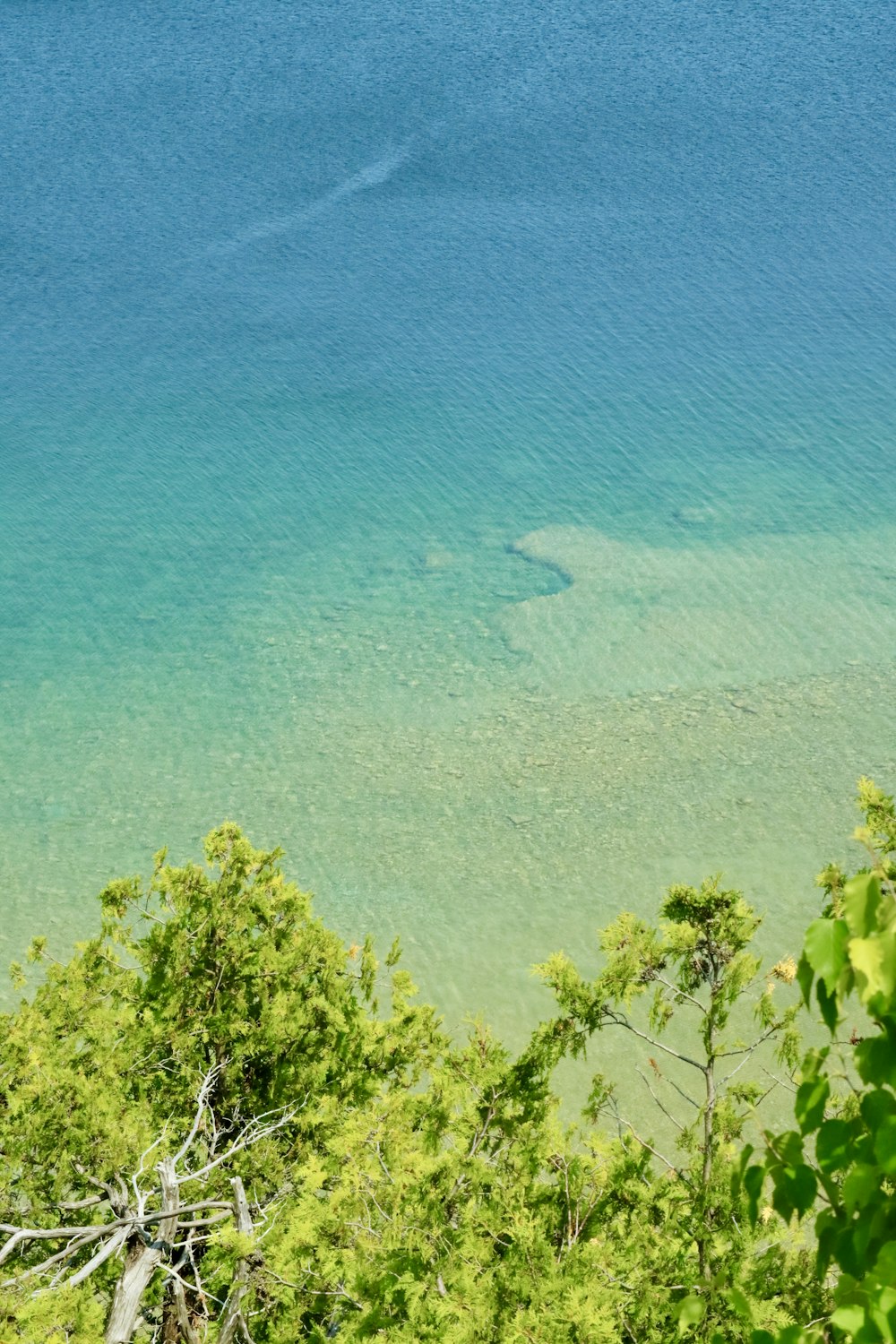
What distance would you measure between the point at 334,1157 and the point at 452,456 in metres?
13.5

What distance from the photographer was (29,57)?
29.8m

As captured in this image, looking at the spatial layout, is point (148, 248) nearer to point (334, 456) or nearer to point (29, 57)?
point (334, 456)

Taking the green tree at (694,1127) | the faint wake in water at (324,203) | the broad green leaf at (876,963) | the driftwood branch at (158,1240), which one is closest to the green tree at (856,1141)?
the broad green leaf at (876,963)

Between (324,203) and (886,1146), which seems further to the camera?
(324,203)

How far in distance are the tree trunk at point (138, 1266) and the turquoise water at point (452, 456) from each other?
511 centimetres

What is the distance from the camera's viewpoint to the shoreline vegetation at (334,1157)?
4.52 meters

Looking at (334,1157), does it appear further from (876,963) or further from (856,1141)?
(876,963)

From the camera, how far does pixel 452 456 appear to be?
59.2 ft

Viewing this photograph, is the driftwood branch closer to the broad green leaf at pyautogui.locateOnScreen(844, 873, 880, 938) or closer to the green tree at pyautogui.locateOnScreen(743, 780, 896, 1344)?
the green tree at pyautogui.locateOnScreen(743, 780, 896, 1344)

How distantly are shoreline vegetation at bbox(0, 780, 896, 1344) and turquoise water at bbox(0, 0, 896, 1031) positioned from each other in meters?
3.97

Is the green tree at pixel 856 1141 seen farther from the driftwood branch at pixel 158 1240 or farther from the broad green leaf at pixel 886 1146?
the driftwood branch at pixel 158 1240

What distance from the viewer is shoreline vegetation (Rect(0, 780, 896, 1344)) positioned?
178 inches

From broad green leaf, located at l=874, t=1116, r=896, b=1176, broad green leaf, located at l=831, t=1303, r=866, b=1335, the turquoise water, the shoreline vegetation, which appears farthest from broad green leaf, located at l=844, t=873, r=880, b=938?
the turquoise water

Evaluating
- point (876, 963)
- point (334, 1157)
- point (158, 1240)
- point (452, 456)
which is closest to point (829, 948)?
point (876, 963)
